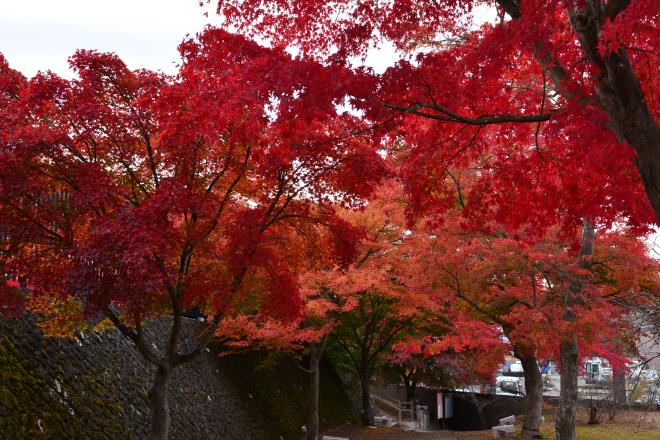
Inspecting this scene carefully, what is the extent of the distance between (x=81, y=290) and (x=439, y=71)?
494 cm

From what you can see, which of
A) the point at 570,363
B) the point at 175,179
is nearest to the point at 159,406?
the point at 175,179

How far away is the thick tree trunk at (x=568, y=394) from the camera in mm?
12836

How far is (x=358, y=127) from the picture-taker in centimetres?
893

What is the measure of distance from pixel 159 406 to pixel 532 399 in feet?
36.8

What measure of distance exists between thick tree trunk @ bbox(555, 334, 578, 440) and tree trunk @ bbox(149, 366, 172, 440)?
26.9 ft

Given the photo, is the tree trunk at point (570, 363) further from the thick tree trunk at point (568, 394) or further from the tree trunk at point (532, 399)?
the tree trunk at point (532, 399)

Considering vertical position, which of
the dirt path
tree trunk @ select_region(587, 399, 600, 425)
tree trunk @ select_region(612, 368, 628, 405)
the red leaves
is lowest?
the dirt path

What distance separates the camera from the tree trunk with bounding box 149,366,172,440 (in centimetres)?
901

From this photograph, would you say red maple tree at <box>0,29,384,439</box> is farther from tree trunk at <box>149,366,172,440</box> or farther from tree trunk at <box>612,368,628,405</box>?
tree trunk at <box>612,368,628,405</box>

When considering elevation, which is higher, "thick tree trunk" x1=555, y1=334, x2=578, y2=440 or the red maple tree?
the red maple tree

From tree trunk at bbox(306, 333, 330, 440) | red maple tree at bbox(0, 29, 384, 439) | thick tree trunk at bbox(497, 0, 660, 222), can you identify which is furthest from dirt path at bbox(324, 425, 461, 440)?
thick tree trunk at bbox(497, 0, 660, 222)

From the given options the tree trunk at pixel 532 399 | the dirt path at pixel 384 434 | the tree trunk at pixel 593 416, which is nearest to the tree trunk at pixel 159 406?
the tree trunk at pixel 532 399

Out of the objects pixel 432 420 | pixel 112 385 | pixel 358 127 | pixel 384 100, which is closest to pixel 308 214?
pixel 358 127

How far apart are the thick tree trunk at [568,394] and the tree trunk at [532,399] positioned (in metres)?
3.37
